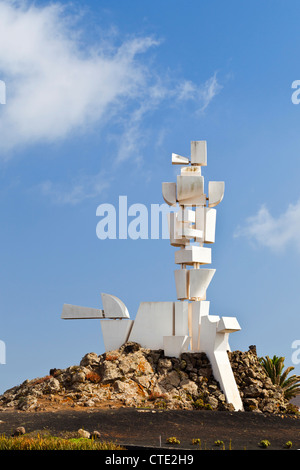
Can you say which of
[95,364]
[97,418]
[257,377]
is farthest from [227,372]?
[97,418]

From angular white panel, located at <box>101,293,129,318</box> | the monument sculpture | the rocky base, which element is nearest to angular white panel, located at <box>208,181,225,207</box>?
the monument sculpture

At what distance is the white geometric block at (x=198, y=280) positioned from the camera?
28734 mm

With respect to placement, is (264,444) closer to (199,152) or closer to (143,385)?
(143,385)

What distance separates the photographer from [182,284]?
95.0ft

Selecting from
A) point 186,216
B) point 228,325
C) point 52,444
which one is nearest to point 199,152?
point 186,216

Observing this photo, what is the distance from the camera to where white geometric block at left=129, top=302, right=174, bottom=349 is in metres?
28.5

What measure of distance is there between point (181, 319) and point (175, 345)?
1.37 metres

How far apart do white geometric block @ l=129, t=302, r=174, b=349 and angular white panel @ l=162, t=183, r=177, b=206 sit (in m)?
5.28

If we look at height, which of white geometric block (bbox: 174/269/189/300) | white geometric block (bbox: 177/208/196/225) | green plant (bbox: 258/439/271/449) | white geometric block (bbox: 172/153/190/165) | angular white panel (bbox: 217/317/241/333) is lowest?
green plant (bbox: 258/439/271/449)

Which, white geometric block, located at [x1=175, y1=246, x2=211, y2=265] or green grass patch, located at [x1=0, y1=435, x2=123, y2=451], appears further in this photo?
white geometric block, located at [x1=175, y1=246, x2=211, y2=265]

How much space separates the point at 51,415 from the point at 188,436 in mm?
5796

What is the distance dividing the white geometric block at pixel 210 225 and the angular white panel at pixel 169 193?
1796 millimetres

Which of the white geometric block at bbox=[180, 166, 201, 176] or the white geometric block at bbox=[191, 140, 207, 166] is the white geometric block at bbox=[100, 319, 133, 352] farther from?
the white geometric block at bbox=[191, 140, 207, 166]

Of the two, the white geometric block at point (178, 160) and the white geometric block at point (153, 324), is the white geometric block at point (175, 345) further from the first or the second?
the white geometric block at point (178, 160)
